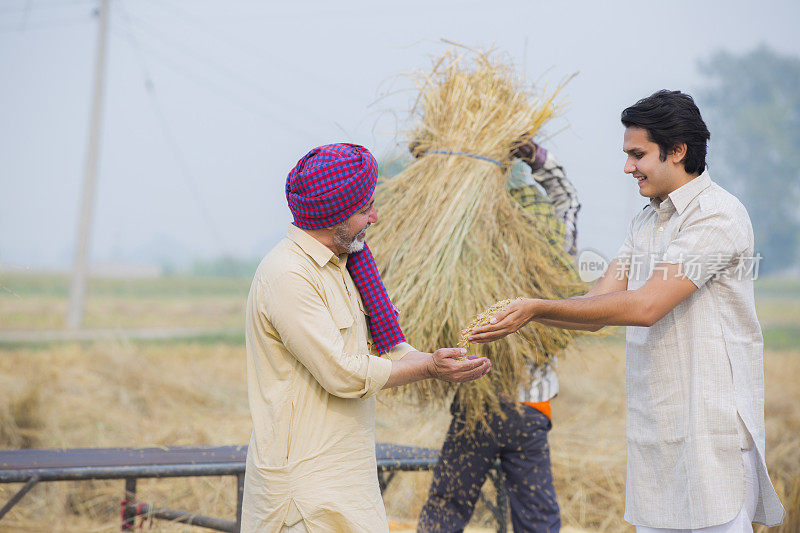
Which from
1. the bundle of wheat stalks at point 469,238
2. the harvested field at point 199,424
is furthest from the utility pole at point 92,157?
the bundle of wheat stalks at point 469,238

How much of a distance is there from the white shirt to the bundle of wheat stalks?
681 millimetres

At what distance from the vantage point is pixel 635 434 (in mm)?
1903

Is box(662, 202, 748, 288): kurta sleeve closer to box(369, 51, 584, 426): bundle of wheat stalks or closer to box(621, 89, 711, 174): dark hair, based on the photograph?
box(621, 89, 711, 174): dark hair

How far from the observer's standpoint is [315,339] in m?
1.65

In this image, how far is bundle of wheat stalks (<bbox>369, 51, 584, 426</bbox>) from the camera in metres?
2.51

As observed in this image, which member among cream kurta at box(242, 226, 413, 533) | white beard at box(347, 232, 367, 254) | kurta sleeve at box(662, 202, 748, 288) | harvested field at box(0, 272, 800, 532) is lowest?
harvested field at box(0, 272, 800, 532)

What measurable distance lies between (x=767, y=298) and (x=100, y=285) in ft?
53.1

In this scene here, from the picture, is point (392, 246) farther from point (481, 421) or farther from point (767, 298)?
point (767, 298)

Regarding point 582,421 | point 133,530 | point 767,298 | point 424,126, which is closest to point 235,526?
point 133,530

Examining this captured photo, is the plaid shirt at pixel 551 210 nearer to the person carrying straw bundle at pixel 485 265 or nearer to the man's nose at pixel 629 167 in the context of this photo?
the person carrying straw bundle at pixel 485 265

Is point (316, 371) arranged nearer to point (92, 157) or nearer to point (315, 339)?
point (315, 339)

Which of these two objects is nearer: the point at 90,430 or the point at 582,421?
the point at 90,430

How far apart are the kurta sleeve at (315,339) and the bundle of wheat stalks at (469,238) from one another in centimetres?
78

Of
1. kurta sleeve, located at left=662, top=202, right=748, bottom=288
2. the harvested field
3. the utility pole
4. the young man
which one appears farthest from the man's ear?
the utility pole
